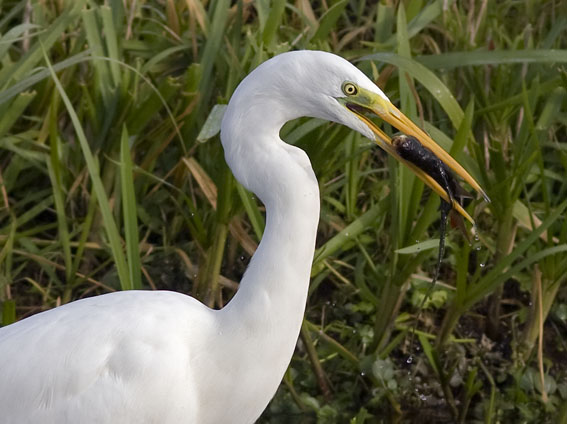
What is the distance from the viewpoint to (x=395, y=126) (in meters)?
2.09

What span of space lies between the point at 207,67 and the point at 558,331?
4.69ft

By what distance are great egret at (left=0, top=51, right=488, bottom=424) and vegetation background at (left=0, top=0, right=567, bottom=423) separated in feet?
1.90

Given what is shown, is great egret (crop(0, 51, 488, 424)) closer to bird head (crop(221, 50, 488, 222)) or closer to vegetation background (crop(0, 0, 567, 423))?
bird head (crop(221, 50, 488, 222))

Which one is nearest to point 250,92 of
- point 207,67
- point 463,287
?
point 463,287

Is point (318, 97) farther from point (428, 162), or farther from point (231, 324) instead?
point (231, 324)

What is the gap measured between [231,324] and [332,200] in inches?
50.4

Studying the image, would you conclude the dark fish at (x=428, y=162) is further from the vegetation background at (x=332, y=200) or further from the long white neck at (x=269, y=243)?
the vegetation background at (x=332, y=200)

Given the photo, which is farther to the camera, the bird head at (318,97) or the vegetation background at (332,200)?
the vegetation background at (332,200)

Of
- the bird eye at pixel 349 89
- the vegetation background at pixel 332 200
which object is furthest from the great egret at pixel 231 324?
the vegetation background at pixel 332 200

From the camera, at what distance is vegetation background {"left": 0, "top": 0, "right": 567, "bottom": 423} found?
118 inches

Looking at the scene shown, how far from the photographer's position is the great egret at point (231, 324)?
2064mm

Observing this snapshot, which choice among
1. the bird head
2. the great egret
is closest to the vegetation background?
the great egret

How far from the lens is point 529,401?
10.6 feet

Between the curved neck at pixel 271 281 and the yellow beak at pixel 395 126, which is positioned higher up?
the yellow beak at pixel 395 126
